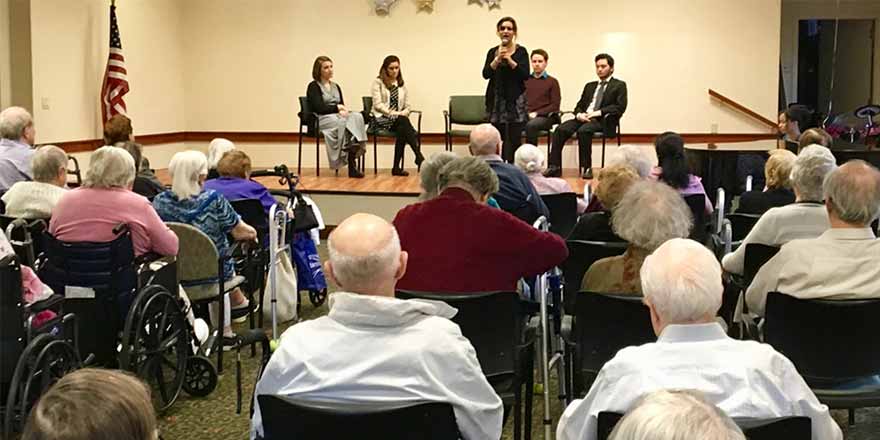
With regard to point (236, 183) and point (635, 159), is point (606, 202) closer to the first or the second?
point (635, 159)

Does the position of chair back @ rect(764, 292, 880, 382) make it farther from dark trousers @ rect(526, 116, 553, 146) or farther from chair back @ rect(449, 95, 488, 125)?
chair back @ rect(449, 95, 488, 125)

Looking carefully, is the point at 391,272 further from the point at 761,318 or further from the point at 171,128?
the point at 171,128

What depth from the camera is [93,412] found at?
54.2 inches

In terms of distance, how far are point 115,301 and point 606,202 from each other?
2.03 meters

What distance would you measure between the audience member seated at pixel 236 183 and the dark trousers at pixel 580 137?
4.89 m

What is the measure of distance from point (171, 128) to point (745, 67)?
6.69m

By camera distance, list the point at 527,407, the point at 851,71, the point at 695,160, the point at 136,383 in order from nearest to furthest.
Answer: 1. the point at 136,383
2. the point at 527,407
3. the point at 695,160
4. the point at 851,71

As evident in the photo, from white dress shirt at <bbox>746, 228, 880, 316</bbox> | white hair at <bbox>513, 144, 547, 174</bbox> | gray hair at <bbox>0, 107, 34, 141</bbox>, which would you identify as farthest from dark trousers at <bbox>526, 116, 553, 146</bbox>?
white dress shirt at <bbox>746, 228, 880, 316</bbox>

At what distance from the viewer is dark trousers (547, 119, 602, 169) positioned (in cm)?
1005

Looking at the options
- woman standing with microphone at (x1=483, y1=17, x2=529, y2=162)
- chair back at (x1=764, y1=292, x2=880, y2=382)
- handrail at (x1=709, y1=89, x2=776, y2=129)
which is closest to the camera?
chair back at (x1=764, y1=292, x2=880, y2=382)

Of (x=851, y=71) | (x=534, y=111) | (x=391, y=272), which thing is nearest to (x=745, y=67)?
(x=534, y=111)

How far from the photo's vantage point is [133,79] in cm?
1119

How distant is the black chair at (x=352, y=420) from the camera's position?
2055mm

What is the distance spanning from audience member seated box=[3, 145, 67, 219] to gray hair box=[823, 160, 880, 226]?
342 cm
